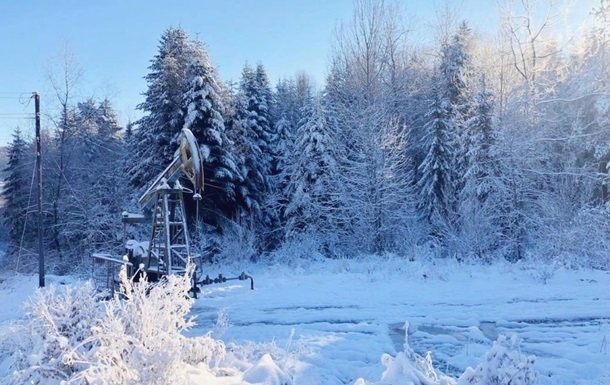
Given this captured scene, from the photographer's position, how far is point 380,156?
64.1 feet

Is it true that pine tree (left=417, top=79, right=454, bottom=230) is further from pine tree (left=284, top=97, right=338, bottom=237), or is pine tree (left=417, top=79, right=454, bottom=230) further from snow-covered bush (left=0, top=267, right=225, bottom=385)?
snow-covered bush (left=0, top=267, right=225, bottom=385)

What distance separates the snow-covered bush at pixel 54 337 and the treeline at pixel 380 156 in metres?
13.8

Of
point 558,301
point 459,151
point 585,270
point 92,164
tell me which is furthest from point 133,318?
point 92,164

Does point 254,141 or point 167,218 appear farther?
point 254,141

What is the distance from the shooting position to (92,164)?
88.0 feet

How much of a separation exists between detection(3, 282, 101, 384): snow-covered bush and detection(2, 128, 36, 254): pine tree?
1019 inches

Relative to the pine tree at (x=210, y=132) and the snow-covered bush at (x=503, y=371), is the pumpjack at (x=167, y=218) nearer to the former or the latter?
the snow-covered bush at (x=503, y=371)

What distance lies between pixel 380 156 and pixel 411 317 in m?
11.9

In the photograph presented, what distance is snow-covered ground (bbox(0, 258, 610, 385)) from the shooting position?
5.84 meters

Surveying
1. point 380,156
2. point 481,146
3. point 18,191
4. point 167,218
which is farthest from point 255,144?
point 18,191

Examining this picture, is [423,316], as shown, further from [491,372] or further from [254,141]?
[254,141]

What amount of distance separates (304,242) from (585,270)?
36.9 ft

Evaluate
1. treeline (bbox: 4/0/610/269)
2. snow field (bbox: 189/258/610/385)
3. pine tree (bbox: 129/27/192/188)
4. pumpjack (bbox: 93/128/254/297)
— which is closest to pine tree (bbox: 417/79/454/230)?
treeline (bbox: 4/0/610/269)

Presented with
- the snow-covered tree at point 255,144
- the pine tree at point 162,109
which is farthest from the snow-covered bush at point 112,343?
the snow-covered tree at point 255,144
